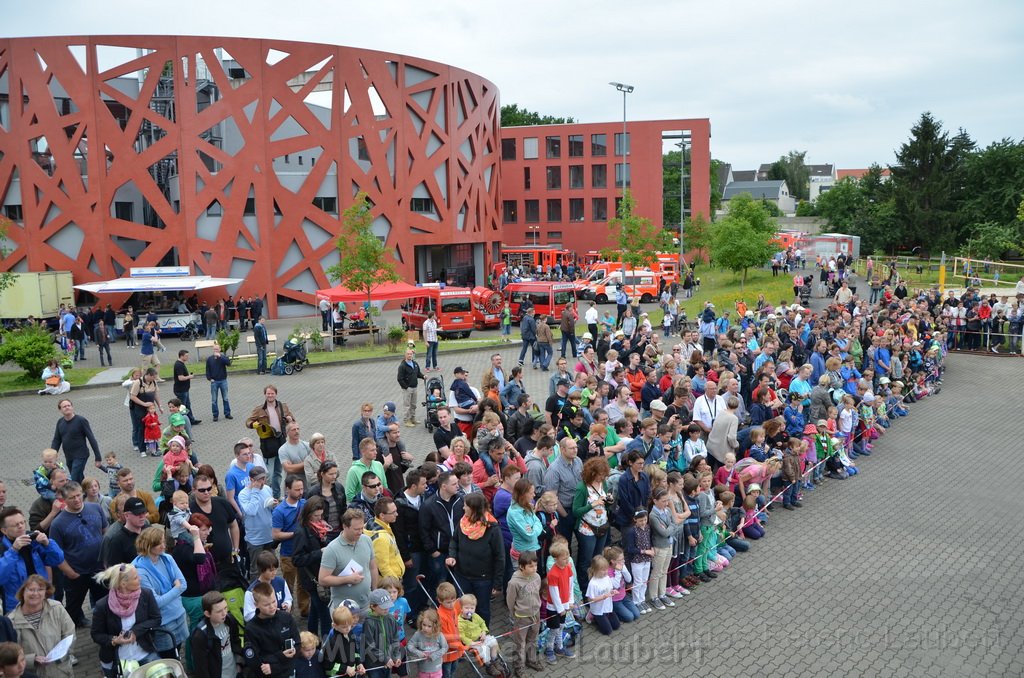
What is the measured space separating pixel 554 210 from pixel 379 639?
60.3 meters

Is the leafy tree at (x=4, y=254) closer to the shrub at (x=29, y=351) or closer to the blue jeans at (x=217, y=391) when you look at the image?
the shrub at (x=29, y=351)

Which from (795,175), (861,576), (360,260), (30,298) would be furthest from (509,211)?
(795,175)

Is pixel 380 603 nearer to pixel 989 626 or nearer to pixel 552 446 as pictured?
pixel 552 446

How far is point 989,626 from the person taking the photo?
318 inches

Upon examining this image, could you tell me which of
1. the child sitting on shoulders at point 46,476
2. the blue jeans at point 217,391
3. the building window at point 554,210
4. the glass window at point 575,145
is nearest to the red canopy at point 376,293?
the blue jeans at point 217,391

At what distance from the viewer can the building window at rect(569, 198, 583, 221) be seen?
212 feet

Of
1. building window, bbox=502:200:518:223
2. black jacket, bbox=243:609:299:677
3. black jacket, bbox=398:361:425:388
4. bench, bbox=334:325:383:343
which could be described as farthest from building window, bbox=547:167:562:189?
black jacket, bbox=243:609:299:677

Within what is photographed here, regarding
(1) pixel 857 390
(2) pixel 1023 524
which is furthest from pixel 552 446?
(1) pixel 857 390

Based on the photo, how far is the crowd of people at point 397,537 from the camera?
6086 mm

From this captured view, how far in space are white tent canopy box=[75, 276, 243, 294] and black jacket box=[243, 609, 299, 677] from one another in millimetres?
28572

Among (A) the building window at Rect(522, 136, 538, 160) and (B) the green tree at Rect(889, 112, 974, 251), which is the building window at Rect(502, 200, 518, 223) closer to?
(A) the building window at Rect(522, 136, 538, 160)

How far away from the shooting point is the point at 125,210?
36.6 m

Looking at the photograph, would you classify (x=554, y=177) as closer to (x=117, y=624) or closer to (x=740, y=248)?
(x=740, y=248)

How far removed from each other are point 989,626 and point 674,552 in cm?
319
